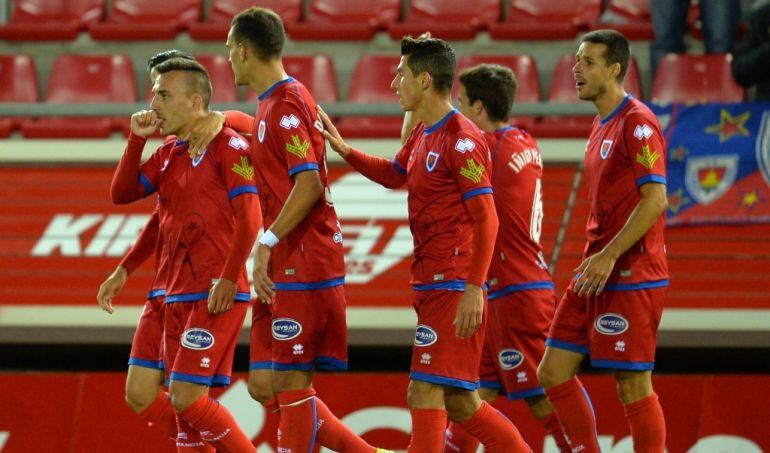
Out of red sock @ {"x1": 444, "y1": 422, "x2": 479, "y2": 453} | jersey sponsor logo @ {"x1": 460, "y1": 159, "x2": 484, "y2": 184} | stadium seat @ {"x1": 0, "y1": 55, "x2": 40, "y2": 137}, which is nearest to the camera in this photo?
jersey sponsor logo @ {"x1": 460, "y1": 159, "x2": 484, "y2": 184}

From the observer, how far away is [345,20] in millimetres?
10750

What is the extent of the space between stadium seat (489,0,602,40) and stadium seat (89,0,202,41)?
2946mm

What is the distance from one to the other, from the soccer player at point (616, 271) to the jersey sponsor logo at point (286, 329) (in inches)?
47.9

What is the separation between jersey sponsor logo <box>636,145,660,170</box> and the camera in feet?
16.6

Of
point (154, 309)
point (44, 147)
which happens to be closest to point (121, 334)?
point (44, 147)

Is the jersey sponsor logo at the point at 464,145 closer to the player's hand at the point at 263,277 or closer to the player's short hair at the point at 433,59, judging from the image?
the player's short hair at the point at 433,59

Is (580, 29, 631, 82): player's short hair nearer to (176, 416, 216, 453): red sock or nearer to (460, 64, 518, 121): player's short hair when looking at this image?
(460, 64, 518, 121): player's short hair

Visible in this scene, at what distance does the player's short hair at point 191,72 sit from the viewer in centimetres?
532

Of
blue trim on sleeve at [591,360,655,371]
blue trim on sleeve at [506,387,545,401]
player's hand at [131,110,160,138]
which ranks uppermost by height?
player's hand at [131,110,160,138]

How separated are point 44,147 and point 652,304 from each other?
4.82 meters

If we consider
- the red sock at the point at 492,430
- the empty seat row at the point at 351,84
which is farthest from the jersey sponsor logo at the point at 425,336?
the empty seat row at the point at 351,84

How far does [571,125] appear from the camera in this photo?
28.6 ft

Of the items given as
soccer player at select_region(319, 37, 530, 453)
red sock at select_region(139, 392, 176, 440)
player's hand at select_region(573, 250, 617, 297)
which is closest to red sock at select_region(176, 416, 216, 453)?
red sock at select_region(139, 392, 176, 440)

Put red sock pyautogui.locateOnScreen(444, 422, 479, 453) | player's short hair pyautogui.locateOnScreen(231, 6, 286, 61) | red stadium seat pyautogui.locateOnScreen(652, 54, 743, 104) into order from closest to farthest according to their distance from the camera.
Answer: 1. player's short hair pyautogui.locateOnScreen(231, 6, 286, 61)
2. red sock pyautogui.locateOnScreen(444, 422, 479, 453)
3. red stadium seat pyautogui.locateOnScreen(652, 54, 743, 104)
